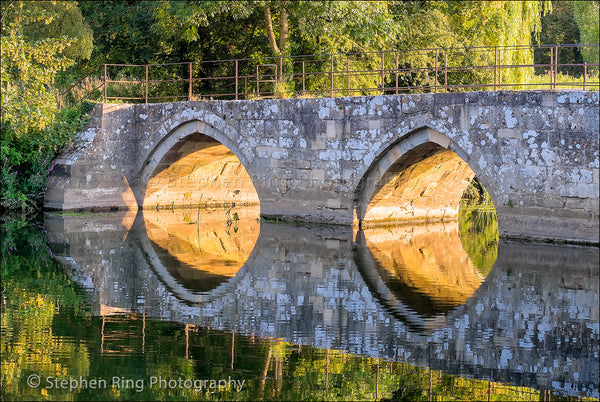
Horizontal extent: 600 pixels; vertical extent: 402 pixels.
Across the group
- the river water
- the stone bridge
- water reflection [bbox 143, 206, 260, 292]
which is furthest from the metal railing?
the river water

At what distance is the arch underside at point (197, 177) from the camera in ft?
64.7

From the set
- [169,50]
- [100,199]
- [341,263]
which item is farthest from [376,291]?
[169,50]

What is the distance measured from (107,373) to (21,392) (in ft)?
2.32

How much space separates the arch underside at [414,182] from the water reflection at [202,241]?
89.3 inches

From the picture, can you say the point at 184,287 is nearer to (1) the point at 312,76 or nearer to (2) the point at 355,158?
(2) the point at 355,158

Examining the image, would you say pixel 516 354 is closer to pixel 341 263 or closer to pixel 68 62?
pixel 341 263

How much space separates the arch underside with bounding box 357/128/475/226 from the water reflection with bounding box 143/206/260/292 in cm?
227

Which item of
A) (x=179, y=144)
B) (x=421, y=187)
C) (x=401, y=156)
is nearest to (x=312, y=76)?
(x=179, y=144)

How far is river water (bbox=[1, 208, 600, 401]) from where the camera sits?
6.86m

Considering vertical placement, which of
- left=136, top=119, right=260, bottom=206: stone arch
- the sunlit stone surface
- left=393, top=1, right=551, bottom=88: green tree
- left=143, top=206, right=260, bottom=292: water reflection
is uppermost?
left=393, top=1, right=551, bottom=88: green tree

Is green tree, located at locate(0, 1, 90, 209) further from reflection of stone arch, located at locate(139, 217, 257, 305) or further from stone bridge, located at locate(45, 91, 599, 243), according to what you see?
reflection of stone arch, located at locate(139, 217, 257, 305)

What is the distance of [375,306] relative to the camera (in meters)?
9.63

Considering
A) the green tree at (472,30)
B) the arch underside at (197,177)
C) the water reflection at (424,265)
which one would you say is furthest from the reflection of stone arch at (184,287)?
the green tree at (472,30)
